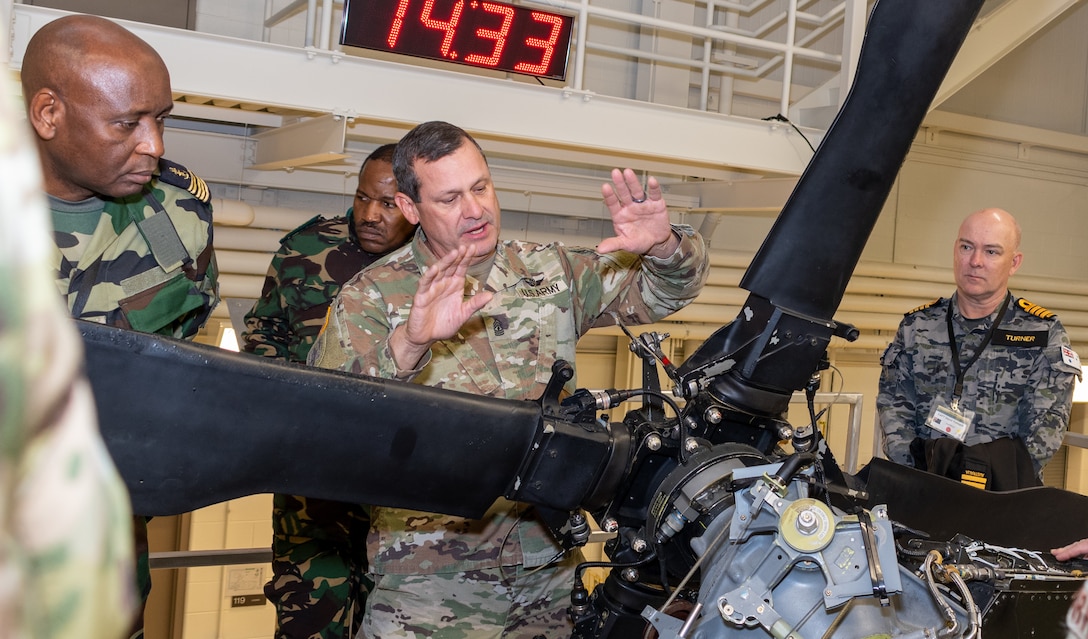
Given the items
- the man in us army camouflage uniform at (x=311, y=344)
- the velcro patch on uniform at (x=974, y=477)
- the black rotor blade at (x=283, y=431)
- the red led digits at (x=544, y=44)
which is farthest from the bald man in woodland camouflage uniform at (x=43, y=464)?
the red led digits at (x=544, y=44)

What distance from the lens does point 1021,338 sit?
285 centimetres

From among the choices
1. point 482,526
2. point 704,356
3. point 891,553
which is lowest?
point 482,526

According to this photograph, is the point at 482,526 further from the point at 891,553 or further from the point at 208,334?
the point at 208,334

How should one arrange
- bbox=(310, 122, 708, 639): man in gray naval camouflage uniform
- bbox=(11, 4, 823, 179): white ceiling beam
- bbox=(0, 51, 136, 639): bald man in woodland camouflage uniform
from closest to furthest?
1. bbox=(0, 51, 136, 639): bald man in woodland camouflage uniform
2. bbox=(310, 122, 708, 639): man in gray naval camouflage uniform
3. bbox=(11, 4, 823, 179): white ceiling beam

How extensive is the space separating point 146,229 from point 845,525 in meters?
1.25

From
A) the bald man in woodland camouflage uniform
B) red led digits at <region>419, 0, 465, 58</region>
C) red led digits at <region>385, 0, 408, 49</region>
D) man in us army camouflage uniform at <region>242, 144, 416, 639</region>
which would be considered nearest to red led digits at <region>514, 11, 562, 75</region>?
red led digits at <region>419, 0, 465, 58</region>

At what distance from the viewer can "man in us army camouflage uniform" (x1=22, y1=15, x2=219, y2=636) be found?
1.44 metres

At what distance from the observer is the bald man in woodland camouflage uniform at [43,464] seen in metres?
0.26

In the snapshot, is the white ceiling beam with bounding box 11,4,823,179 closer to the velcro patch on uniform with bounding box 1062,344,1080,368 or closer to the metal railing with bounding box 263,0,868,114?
the metal railing with bounding box 263,0,868,114

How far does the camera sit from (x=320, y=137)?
3275 millimetres

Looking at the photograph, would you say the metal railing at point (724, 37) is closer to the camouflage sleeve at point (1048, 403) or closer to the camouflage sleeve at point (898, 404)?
the camouflage sleeve at point (898, 404)

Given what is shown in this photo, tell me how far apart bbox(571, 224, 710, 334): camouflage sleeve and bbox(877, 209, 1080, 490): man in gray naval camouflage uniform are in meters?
1.32

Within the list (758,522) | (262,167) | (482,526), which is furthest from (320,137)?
(758,522)

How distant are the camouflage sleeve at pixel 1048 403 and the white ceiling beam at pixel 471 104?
143 cm
